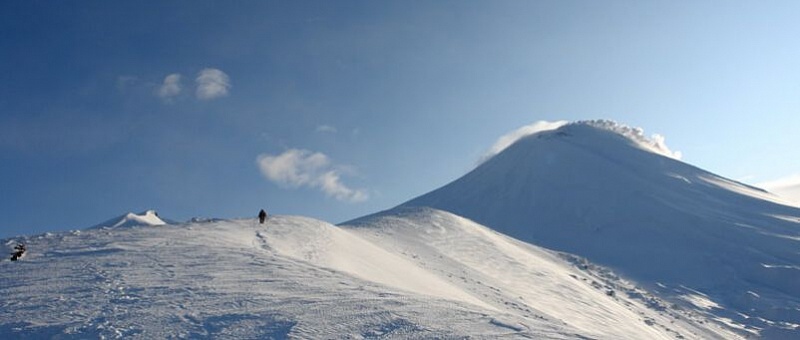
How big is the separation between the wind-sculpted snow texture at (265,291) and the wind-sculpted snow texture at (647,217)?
2419 centimetres

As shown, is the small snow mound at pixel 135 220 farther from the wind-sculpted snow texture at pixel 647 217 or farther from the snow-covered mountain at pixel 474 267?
the wind-sculpted snow texture at pixel 647 217

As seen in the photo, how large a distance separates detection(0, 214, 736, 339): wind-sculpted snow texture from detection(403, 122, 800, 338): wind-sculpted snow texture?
79.4 ft

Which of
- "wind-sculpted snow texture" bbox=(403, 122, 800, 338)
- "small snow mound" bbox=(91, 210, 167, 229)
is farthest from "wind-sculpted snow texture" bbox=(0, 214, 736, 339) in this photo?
"small snow mound" bbox=(91, 210, 167, 229)

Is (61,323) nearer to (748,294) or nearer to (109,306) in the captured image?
(109,306)

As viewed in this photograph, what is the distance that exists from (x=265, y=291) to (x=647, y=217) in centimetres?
7450

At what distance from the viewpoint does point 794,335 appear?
49.5m

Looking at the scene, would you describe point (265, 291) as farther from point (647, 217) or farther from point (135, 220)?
point (647, 217)

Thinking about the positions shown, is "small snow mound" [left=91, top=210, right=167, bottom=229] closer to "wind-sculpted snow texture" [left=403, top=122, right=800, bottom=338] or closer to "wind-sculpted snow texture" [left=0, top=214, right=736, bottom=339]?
"wind-sculpted snow texture" [left=0, top=214, right=736, bottom=339]

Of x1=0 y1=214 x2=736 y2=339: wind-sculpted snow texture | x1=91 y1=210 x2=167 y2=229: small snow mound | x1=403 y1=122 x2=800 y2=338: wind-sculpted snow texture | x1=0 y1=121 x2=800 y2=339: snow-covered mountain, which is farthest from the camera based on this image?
x1=403 y1=122 x2=800 y2=338: wind-sculpted snow texture

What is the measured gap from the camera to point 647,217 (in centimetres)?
8369

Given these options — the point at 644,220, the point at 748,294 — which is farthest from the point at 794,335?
the point at 644,220

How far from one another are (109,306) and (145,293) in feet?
4.24

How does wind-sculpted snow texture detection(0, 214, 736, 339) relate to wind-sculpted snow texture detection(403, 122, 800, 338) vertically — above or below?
below

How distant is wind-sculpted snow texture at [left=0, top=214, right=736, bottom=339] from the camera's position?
14.5m
